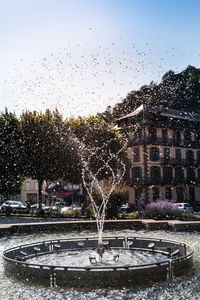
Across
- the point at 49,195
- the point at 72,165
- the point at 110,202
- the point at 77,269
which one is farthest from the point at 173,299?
the point at 49,195

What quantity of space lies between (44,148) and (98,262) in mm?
25568

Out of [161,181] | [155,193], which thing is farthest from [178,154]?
[155,193]

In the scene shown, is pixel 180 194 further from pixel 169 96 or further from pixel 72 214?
pixel 169 96

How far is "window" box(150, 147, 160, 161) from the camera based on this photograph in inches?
1828

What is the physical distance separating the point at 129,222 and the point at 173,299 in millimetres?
12072

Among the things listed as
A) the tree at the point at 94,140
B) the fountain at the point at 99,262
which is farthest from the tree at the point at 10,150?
the fountain at the point at 99,262

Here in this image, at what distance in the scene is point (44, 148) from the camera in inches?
1372

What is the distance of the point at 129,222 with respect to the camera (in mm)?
19125

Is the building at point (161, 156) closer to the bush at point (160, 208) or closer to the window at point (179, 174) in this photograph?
the window at point (179, 174)

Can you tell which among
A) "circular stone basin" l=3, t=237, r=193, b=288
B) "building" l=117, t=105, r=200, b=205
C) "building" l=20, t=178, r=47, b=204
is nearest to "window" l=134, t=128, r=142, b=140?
"building" l=117, t=105, r=200, b=205

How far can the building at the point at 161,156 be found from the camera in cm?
4581

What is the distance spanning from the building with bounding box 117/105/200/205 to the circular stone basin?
32.9 metres

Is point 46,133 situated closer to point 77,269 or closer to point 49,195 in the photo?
point 77,269

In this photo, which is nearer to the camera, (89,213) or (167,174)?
(89,213)
